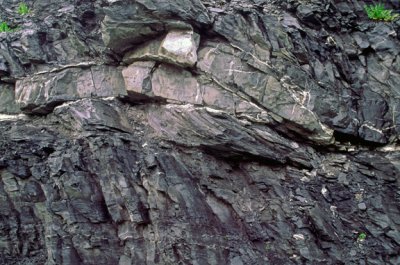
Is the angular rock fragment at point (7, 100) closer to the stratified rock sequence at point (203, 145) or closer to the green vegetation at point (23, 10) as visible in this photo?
the stratified rock sequence at point (203, 145)

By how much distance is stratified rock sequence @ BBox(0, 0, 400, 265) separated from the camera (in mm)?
8383

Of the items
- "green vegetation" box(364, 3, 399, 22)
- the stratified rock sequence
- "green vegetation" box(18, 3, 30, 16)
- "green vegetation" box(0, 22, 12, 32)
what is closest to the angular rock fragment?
the stratified rock sequence

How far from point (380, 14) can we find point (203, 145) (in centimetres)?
574

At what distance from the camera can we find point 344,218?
8570 millimetres

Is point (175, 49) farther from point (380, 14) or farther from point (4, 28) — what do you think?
point (380, 14)

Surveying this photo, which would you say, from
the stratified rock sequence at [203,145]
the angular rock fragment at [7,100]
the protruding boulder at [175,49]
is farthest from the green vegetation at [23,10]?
the protruding boulder at [175,49]

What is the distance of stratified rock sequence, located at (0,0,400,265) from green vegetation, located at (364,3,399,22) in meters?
0.53

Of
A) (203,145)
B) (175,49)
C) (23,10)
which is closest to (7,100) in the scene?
(23,10)

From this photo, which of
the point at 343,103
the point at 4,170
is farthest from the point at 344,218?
the point at 4,170

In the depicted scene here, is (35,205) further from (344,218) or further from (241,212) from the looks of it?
(344,218)

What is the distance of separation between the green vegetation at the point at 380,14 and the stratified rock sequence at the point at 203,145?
1.74 ft

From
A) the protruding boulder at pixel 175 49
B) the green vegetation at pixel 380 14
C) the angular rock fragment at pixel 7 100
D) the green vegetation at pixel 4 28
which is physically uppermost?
the green vegetation at pixel 380 14

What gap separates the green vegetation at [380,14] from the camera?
10.4 meters

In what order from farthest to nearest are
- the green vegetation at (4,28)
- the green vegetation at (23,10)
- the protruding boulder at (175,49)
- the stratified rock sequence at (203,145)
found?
the green vegetation at (23,10), the green vegetation at (4,28), the protruding boulder at (175,49), the stratified rock sequence at (203,145)
